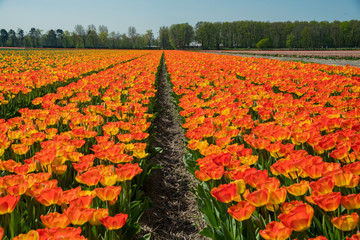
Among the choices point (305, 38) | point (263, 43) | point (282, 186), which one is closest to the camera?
point (282, 186)

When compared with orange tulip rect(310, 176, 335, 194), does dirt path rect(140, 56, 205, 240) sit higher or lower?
lower

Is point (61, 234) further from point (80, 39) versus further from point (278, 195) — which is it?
point (80, 39)

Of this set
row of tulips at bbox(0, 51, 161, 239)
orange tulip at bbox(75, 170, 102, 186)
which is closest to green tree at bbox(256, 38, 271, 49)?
row of tulips at bbox(0, 51, 161, 239)

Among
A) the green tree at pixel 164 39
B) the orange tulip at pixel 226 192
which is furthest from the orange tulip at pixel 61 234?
the green tree at pixel 164 39

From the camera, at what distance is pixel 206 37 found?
101375 millimetres

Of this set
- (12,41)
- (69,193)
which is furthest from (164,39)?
(69,193)

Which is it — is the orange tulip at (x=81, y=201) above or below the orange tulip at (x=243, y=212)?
above

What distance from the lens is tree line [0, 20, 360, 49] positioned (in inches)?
3676

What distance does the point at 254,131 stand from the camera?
2.80m

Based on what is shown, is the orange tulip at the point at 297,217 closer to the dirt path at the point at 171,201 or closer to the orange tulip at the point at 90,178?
the orange tulip at the point at 90,178

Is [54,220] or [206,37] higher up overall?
[206,37]

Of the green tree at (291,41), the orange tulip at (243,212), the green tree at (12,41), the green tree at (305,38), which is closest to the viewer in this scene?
the orange tulip at (243,212)

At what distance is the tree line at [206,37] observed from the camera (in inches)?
3676

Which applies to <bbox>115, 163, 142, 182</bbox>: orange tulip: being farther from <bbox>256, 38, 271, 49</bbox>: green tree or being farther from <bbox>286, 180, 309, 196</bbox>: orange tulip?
<bbox>256, 38, 271, 49</bbox>: green tree
